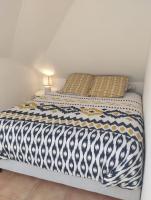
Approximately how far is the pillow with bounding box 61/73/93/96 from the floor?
158cm

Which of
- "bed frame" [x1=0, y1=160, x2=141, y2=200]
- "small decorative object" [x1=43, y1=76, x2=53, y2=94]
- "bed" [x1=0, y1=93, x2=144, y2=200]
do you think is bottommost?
"bed frame" [x1=0, y1=160, x2=141, y2=200]

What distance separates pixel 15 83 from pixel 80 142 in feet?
7.06

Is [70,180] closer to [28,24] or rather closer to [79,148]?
[79,148]

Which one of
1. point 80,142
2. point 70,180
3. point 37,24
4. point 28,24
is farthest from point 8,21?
point 70,180

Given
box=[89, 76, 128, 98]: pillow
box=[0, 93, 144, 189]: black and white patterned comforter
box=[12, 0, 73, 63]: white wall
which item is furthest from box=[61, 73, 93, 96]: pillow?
box=[0, 93, 144, 189]: black and white patterned comforter

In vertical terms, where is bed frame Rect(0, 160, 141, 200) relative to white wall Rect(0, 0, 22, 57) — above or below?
below

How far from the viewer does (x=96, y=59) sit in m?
3.13

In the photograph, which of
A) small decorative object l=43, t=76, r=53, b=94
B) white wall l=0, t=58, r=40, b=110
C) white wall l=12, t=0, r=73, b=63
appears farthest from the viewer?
small decorative object l=43, t=76, r=53, b=94

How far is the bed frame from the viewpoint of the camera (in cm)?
161

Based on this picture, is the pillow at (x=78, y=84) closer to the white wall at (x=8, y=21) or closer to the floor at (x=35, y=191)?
the white wall at (x=8, y=21)

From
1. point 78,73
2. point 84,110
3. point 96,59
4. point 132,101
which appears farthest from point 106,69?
point 84,110

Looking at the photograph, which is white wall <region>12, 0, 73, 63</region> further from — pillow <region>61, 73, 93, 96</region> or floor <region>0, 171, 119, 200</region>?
floor <region>0, 171, 119, 200</region>

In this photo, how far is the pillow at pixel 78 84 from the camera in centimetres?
318

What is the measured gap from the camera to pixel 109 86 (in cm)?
309
